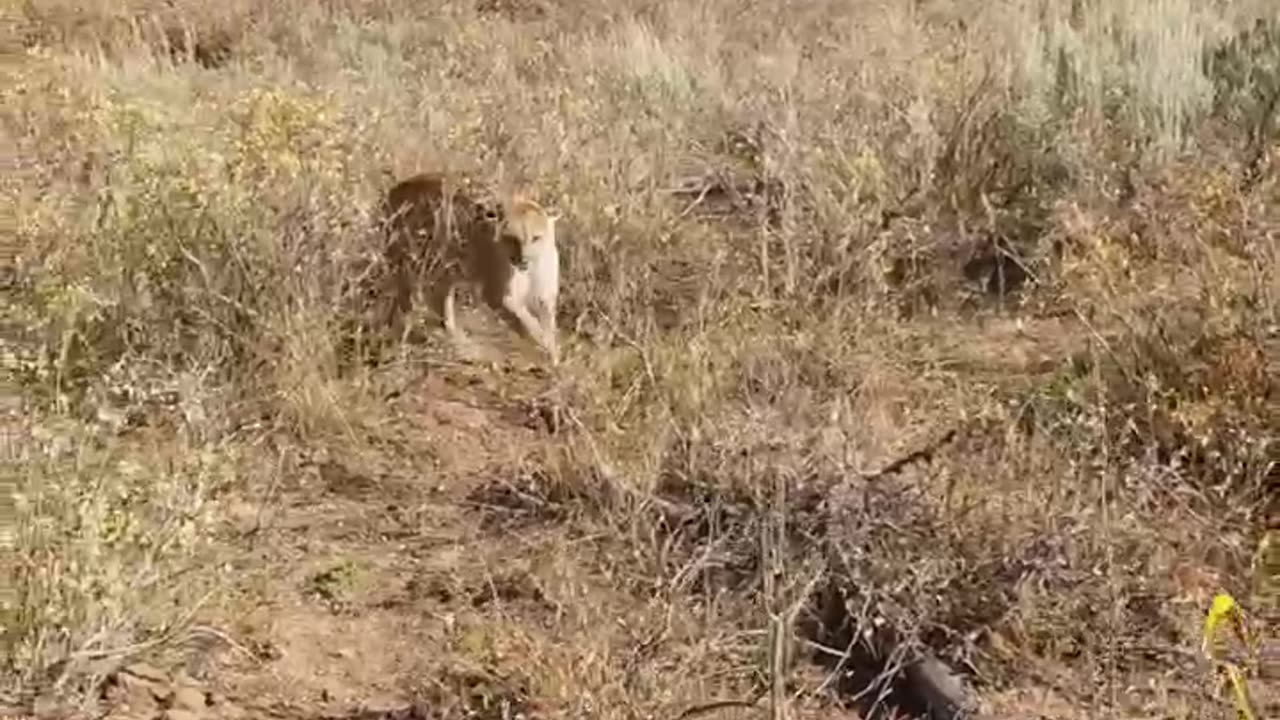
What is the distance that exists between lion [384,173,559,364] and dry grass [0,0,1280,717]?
197 millimetres

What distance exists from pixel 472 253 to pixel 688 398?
1.52m

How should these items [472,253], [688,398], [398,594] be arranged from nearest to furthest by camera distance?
[398,594], [688,398], [472,253]

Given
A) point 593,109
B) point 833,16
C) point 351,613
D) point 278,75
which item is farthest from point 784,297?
point 833,16

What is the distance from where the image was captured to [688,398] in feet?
17.6

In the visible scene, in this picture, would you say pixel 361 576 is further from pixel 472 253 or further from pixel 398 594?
pixel 472 253

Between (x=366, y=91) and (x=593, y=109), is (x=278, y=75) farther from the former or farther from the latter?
(x=593, y=109)

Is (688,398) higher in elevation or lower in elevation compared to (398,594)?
higher

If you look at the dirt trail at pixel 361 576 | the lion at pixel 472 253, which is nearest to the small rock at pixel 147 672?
the dirt trail at pixel 361 576

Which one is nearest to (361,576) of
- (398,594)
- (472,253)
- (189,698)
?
(398,594)

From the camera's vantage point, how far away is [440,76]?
10594 mm

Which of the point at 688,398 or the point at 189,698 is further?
the point at 688,398

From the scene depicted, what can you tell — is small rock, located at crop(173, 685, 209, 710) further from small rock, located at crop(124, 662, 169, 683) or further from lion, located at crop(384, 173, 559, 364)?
lion, located at crop(384, 173, 559, 364)

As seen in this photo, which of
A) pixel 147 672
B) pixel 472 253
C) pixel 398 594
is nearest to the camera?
pixel 147 672

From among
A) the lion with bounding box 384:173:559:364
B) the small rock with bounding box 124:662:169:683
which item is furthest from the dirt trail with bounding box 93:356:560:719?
the lion with bounding box 384:173:559:364
